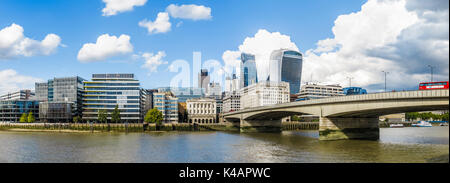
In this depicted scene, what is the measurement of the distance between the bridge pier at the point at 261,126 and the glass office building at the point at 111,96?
48.0 metres

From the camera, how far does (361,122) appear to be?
201ft

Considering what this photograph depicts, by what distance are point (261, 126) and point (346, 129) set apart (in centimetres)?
4395

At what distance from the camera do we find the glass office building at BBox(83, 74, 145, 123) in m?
127

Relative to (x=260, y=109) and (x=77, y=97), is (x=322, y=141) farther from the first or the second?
(x=77, y=97)

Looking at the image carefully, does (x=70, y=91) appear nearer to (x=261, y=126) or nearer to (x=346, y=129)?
(x=261, y=126)

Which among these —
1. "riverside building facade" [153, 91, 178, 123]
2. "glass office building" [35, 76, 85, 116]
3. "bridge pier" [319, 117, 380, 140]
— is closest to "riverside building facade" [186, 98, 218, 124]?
"riverside building facade" [153, 91, 178, 123]

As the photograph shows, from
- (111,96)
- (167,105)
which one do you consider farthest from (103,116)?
(167,105)

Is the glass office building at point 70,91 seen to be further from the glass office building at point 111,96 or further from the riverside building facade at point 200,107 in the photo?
the riverside building facade at point 200,107

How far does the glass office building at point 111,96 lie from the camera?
415ft

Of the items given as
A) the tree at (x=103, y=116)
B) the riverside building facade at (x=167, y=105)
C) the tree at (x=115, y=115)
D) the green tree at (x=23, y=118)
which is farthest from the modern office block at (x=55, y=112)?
the riverside building facade at (x=167, y=105)

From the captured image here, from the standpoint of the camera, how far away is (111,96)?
12675 centimetres
